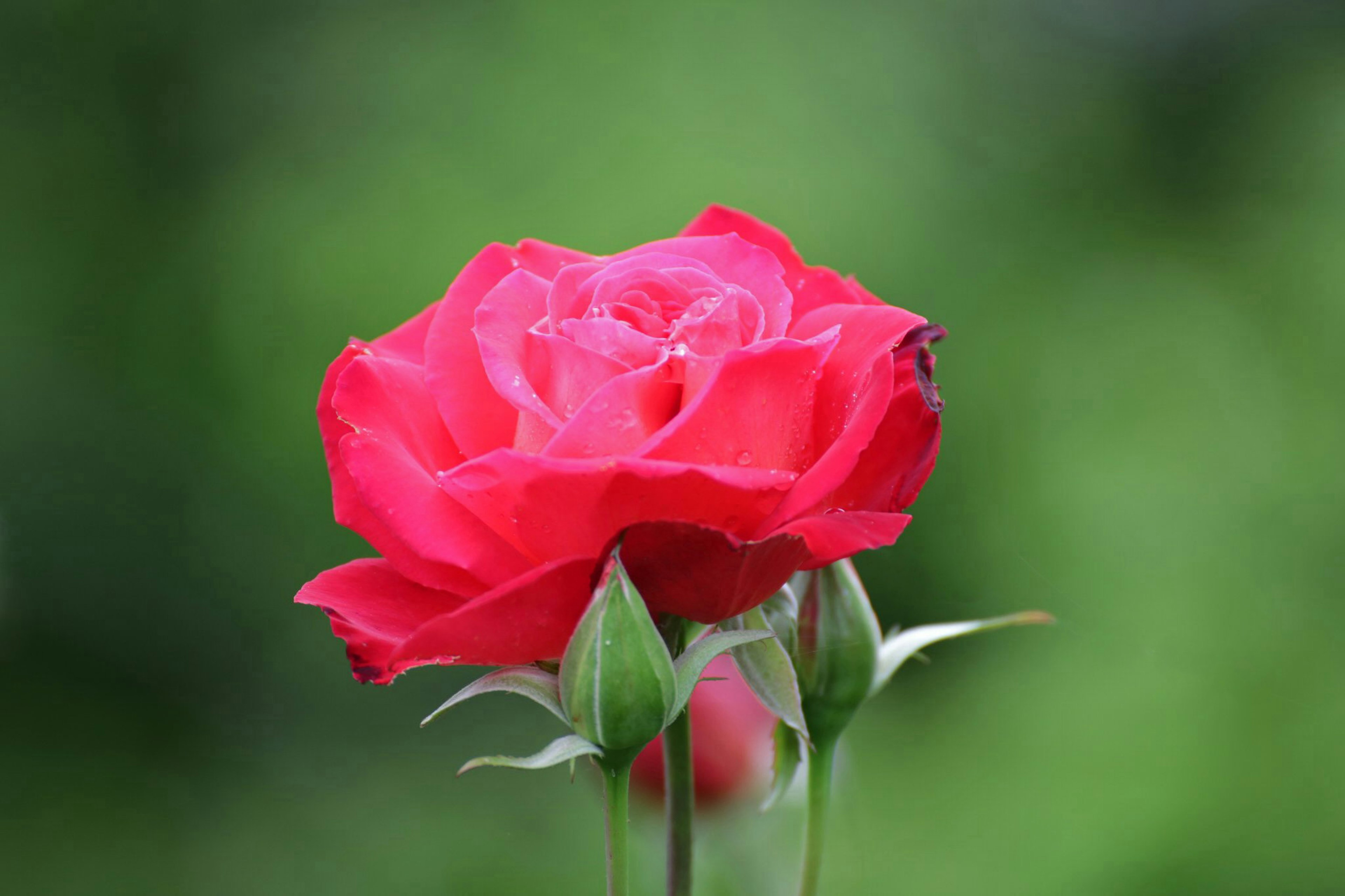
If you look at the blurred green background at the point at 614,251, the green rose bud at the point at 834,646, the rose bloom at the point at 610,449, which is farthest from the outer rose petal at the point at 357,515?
the blurred green background at the point at 614,251

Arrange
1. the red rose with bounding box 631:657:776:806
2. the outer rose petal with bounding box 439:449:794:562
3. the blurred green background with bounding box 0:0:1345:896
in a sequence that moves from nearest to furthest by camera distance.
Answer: the outer rose petal with bounding box 439:449:794:562 < the red rose with bounding box 631:657:776:806 < the blurred green background with bounding box 0:0:1345:896

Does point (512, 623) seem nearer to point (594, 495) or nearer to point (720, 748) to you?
point (594, 495)

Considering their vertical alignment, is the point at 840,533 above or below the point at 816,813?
above

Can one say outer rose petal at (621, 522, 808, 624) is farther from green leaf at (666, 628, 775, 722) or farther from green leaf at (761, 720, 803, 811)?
green leaf at (761, 720, 803, 811)

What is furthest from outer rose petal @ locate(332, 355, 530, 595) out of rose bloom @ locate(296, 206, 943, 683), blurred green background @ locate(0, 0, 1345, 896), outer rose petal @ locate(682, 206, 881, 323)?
blurred green background @ locate(0, 0, 1345, 896)

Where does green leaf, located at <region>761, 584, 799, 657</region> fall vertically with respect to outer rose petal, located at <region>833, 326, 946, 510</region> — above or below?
below

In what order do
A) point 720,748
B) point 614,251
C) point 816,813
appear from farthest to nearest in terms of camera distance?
point 614,251
point 720,748
point 816,813

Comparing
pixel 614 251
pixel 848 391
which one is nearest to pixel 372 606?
pixel 848 391
